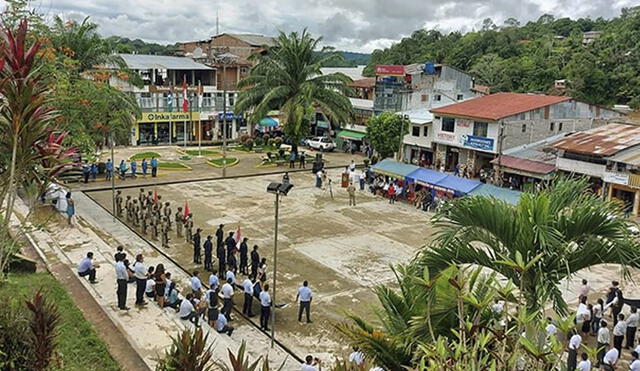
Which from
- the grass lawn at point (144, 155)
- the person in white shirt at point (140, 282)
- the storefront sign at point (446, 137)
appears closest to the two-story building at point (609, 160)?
the storefront sign at point (446, 137)

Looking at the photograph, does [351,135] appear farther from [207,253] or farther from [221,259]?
[221,259]

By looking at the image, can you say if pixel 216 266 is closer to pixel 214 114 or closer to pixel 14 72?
pixel 14 72

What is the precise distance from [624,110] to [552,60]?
1525cm

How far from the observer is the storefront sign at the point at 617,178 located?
26023mm

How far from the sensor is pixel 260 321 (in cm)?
1369

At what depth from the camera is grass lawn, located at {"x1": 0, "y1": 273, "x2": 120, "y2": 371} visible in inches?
370

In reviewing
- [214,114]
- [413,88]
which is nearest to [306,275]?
[413,88]

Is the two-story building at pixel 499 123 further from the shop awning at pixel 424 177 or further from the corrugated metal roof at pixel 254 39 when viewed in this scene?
the corrugated metal roof at pixel 254 39

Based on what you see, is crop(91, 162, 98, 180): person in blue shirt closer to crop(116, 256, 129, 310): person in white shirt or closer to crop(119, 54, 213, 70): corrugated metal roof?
crop(119, 54, 213, 70): corrugated metal roof

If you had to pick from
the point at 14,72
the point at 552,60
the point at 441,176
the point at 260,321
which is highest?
the point at 552,60

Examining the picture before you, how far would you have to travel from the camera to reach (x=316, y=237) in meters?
21.1

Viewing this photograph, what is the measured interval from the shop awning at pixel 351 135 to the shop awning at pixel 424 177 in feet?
49.0

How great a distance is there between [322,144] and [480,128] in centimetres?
1306

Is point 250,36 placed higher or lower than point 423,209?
higher
